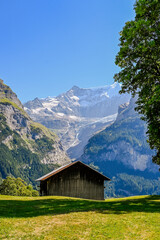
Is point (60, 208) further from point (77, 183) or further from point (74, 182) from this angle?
point (77, 183)

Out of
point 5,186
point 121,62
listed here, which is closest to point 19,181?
point 5,186

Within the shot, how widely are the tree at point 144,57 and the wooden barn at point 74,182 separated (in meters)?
25.4

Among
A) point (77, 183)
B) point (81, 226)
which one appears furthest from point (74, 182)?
point (81, 226)

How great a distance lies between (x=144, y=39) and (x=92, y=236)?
21722 mm

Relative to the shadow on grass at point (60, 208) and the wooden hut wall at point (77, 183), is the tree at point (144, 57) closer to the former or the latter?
the shadow on grass at point (60, 208)

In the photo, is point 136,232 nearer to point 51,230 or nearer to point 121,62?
point 51,230

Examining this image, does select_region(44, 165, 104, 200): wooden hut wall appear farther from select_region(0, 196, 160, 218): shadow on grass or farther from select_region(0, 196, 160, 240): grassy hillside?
select_region(0, 196, 160, 240): grassy hillside

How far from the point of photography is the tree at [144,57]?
79.9 feet

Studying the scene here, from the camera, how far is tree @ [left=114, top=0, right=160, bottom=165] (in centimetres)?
2436

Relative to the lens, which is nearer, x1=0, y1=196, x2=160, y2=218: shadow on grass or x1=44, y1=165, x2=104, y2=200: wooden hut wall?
x1=0, y1=196, x2=160, y2=218: shadow on grass

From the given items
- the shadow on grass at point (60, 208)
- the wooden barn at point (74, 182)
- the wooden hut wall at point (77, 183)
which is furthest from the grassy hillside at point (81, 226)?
the wooden hut wall at point (77, 183)

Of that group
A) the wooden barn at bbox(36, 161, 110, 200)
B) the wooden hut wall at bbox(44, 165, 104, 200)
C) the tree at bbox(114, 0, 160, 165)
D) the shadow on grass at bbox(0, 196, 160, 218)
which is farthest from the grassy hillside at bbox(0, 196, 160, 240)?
the wooden hut wall at bbox(44, 165, 104, 200)

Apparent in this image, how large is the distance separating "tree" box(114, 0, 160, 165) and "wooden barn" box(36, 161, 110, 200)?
25389 mm

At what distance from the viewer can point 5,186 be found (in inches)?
3799
